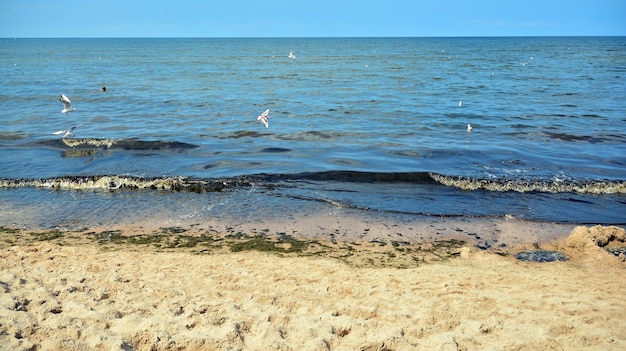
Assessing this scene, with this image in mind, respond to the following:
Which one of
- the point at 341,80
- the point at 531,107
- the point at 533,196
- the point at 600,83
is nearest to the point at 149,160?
the point at 533,196

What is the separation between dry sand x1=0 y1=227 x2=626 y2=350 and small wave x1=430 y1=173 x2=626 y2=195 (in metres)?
3.64

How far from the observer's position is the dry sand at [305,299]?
4.33 m

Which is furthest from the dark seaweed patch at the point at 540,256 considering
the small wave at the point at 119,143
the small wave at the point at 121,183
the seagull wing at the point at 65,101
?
the seagull wing at the point at 65,101

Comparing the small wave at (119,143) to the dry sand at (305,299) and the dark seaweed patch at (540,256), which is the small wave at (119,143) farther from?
the dark seaweed patch at (540,256)

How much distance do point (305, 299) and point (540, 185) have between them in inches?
314

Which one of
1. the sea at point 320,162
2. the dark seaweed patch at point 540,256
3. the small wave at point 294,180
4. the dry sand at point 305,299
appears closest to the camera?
the dry sand at point 305,299

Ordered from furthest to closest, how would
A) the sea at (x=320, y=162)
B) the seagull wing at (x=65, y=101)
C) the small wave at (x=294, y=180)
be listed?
1. the seagull wing at (x=65, y=101)
2. the small wave at (x=294, y=180)
3. the sea at (x=320, y=162)

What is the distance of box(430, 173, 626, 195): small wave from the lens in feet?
35.5

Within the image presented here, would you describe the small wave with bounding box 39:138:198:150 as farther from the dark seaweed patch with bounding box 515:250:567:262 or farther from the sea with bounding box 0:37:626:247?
the dark seaweed patch with bounding box 515:250:567:262

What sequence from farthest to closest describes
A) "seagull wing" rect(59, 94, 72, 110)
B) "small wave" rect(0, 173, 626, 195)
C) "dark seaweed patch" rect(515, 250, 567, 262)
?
"seagull wing" rect(59, 94, 72, 110) < "small wave" rect(0, 173, 626, 195) < "dark seaweed patch" rect(515, 250, 567, 262)

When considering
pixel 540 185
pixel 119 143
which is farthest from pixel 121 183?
pixel 540 185

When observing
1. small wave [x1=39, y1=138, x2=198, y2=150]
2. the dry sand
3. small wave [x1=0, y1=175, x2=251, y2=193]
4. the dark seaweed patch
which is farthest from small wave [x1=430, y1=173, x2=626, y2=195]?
small wave [x1=39, y1=138, x2=198, y2=150]

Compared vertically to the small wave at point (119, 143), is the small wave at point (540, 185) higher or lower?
lower

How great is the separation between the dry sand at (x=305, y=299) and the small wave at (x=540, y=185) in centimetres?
364
